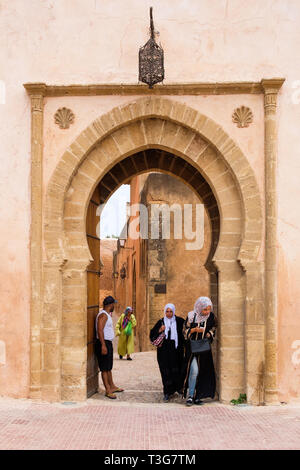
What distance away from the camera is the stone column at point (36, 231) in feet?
24.3

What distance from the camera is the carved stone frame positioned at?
7438 millimetres

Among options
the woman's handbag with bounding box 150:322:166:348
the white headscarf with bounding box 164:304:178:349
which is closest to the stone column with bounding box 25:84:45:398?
the woman's handbag with bounding box 150:322:166:348

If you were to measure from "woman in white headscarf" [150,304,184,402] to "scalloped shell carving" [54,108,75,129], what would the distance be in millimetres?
2939

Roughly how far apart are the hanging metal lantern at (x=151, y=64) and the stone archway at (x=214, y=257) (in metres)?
0.44

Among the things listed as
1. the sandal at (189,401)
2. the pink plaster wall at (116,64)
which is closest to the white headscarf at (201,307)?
the sandal at (189,401)

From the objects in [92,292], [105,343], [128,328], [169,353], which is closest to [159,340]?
[169,353]

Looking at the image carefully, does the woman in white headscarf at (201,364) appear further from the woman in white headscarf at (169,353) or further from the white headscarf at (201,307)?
the woman in white headscarf at (169,353)

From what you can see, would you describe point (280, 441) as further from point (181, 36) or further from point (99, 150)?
point (181, 36)

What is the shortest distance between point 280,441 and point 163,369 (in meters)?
2.89

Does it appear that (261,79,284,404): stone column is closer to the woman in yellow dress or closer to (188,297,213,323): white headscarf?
(188,297,213,323): white headscarf

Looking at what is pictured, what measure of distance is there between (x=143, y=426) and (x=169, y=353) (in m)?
2.14

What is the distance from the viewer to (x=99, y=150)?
7887mm
